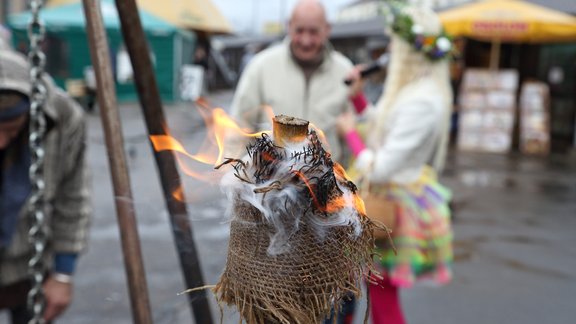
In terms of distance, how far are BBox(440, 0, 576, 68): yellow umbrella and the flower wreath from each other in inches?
292

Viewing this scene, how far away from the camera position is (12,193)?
2123 mm

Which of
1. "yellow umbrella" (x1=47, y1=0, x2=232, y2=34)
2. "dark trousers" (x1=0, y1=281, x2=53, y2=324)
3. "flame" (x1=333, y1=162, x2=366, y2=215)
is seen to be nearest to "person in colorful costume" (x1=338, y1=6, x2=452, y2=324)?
"dark trousers" (x1=0, y1=281, x2=53, y2=324)

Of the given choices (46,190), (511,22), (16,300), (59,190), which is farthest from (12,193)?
(511,22)

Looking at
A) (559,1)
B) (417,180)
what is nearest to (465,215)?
(559,1)

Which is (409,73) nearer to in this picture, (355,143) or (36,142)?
(355,143)

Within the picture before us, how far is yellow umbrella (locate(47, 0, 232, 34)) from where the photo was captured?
20.1 metres

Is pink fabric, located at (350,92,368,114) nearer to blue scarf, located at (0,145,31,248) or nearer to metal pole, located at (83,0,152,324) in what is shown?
blue scarf, located at (0,145,31,248)

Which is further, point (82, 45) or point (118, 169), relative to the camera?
point (82, 45)

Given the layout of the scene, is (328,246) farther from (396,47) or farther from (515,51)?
(515,51)

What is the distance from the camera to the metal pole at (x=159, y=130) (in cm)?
166

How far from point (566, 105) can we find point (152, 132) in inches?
509

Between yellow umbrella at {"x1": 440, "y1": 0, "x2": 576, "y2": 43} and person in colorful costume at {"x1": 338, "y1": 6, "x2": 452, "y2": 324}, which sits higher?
yellow umbrella at {"x1": 440, "y1": 0, "x2": 576, "y2": 43}

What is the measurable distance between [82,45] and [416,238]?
14.6 meters

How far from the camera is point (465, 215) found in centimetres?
676
